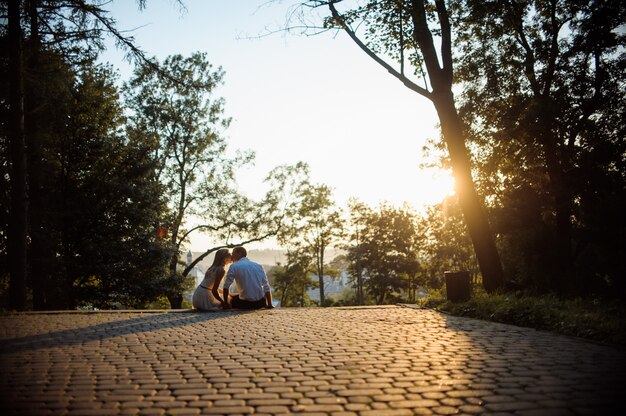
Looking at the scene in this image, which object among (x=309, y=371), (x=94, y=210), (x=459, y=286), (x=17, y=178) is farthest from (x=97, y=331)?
(x=94, y=210)

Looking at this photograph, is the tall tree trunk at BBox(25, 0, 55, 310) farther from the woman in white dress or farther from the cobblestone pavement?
the cobblestone pavement

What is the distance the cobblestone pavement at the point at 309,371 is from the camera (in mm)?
3148

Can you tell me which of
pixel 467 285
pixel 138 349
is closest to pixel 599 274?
pixel 467 285

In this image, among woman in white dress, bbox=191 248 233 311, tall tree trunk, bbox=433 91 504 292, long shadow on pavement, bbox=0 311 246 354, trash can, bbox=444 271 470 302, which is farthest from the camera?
tall tree trunk, bbox=433 91 504 292

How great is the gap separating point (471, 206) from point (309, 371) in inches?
327

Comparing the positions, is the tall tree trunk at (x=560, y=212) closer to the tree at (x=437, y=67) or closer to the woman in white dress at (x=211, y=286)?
the tree at (x=437, y=67)

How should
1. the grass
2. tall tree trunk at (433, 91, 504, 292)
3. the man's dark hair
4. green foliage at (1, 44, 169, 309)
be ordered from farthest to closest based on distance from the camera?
green foliage at (1, 44, 169, 309), tall tree trunk at (433, 91, 504, 292), the man's dark hair, the grass

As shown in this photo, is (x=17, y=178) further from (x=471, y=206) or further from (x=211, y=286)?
(x=471, y=206)

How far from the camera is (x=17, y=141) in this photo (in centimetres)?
1058

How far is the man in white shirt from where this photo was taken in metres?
9.65

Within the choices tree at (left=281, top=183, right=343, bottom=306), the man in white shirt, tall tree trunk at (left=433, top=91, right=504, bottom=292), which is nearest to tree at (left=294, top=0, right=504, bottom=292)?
tall tree trunk at (left=433, top=91, right=504, bottom=292)

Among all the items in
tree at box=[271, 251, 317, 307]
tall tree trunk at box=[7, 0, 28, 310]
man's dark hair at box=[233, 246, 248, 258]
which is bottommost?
tree at box=[271, 251, 317, 307]

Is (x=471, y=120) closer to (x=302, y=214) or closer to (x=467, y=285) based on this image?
(x=467, y=285)

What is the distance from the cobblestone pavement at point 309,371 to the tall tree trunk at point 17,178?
14.6 feet
